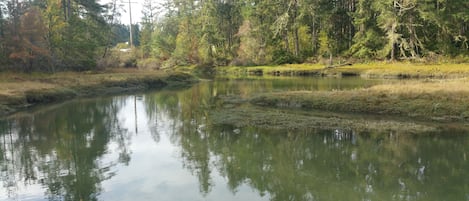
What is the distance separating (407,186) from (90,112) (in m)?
19.8

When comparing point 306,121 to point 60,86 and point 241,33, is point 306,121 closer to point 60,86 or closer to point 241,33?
point 60,86

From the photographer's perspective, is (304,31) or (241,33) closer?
(241,33)

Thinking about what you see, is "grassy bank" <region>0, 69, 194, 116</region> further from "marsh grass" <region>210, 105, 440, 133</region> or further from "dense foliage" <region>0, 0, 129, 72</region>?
"marsh grass" <region>210, 105, 440, 133</region>

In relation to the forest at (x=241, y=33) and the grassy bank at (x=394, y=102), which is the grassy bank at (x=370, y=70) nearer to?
the forest at (x=241, y=33)

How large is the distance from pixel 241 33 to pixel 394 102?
4898 centimetres

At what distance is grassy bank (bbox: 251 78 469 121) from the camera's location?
17.5m

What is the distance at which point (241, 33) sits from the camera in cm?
6669

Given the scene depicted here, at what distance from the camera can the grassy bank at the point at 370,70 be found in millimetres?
40594

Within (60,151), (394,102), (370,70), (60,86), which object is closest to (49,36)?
(60,86)

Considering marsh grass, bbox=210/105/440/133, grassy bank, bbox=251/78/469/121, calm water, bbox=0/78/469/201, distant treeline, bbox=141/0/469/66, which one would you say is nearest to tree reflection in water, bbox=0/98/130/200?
calm water, bbox=0/78/469/201

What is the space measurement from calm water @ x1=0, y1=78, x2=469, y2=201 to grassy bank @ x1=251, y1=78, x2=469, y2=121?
3.60 meters

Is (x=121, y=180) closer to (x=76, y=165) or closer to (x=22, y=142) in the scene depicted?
(x=76, y=165)

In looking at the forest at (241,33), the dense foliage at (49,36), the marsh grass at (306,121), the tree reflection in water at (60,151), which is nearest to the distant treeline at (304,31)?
the forest at (241,33)

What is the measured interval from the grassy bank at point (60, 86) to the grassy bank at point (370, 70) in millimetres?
16030
